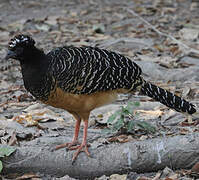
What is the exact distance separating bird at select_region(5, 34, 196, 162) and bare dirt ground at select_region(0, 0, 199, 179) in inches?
21.7

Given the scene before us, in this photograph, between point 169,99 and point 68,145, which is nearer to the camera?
A: point 68,145

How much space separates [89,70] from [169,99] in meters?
1.09

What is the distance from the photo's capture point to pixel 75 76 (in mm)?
4781

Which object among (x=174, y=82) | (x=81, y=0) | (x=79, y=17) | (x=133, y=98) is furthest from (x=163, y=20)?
(x=133, y=98)

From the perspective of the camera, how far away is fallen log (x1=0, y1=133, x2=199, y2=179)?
4387 millimetres

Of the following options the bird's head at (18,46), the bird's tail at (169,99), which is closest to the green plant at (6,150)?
the bird's head at (18,46)

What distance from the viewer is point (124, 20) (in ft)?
38.8

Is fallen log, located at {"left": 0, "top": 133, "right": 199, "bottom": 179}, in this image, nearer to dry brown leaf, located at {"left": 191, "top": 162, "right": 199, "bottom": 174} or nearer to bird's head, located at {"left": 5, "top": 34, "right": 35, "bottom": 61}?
dry brown leaf, located at {"left": 191, "top": 162, "right": 199, "bottom": 174}

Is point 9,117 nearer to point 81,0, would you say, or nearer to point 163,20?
point 163,20

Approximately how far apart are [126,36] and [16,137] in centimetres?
591

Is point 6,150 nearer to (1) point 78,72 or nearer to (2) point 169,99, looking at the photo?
(1) point 78,72

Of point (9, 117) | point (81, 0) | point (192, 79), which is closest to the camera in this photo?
point (9, 117)

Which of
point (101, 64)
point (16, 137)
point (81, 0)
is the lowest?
point (81, 0)

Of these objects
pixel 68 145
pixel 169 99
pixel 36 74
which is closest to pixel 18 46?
pixel 36 74
